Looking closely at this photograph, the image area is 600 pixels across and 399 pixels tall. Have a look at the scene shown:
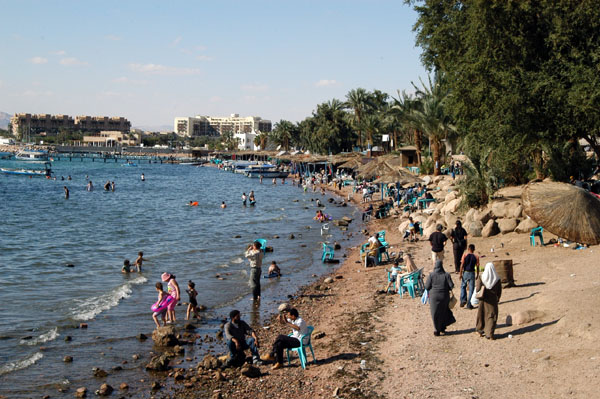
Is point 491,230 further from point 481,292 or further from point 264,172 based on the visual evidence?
point 264,172

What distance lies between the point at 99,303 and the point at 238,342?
24.7ft

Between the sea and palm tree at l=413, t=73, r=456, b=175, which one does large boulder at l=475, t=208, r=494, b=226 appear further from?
palm tree at l=413, t=73, r=456, b=175

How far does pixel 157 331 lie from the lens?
13.0 m

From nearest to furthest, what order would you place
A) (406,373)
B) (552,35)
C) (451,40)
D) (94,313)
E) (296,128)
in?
(406,373) < (94,313) < (552,35) < (451,40) < (296,128)

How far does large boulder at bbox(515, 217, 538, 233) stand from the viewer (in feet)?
63.0

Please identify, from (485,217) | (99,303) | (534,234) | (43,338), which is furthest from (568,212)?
(43,338)

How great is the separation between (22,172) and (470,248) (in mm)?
94282

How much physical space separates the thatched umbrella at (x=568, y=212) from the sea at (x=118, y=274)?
787 cm

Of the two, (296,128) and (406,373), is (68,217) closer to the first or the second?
(406,373)

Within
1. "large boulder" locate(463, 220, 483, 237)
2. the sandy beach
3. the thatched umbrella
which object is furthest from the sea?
the thatched umbrella

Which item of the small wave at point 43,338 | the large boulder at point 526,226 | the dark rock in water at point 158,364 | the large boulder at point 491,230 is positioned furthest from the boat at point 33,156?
A: the dark rock in water at point 158,364

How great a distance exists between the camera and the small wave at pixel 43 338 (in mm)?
13164

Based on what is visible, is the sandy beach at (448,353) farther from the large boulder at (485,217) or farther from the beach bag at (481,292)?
the large boulder at (485,217)

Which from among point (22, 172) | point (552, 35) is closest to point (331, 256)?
point (552, 35)
